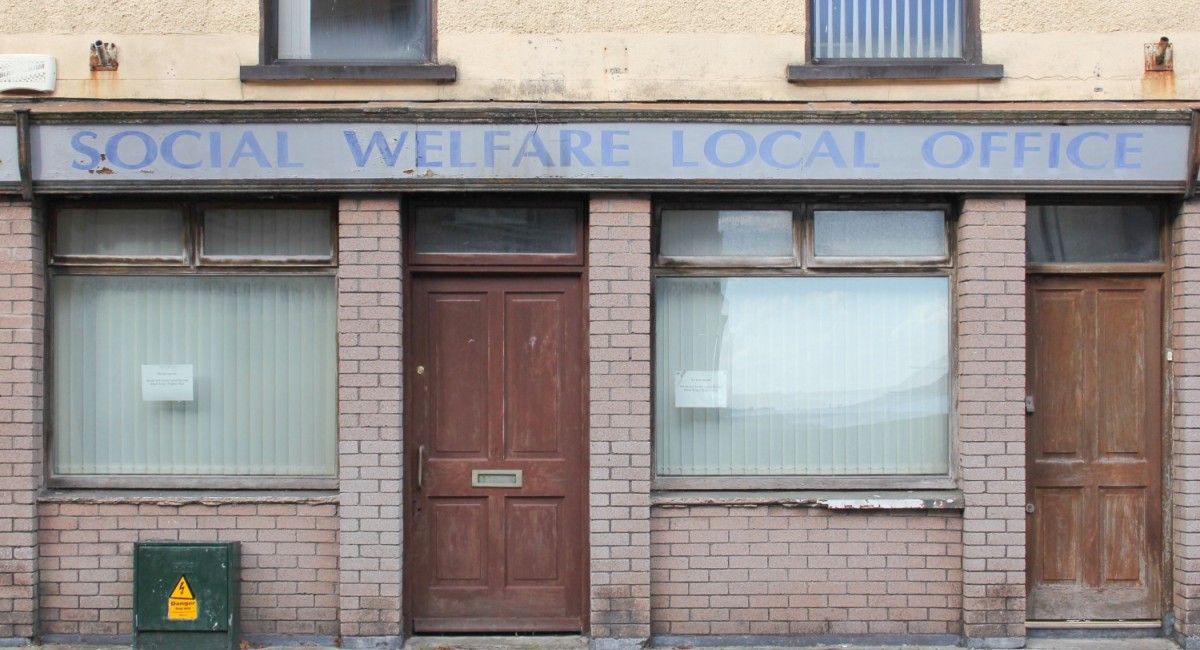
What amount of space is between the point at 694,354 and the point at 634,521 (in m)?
1.15

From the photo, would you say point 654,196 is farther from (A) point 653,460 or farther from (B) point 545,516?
(B) point 545,516

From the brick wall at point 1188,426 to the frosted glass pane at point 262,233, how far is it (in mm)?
5418

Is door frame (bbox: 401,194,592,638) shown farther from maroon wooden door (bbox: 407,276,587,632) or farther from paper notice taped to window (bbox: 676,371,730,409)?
paper notice taped to window (bbox: 676,371,730,409)

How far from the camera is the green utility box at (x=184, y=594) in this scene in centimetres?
625

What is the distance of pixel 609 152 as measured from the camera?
6297 mm

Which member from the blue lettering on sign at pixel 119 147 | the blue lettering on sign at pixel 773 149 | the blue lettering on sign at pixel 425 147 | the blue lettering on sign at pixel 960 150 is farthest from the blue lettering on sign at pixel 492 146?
the blue lettering on sign at pixel 960 150

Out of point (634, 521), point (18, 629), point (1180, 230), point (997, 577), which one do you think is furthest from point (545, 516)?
point (1180, 230)

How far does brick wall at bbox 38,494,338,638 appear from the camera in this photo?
21.2 feet

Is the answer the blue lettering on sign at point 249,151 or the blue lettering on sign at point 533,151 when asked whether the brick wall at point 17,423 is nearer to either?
the blue lettering on sign at point 249,151

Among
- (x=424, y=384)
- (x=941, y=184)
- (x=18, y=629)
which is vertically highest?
(x=941, y=184)

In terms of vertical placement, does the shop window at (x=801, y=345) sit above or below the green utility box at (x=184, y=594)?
above

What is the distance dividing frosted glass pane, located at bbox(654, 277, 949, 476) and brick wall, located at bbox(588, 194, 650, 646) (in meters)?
0.33

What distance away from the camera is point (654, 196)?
21.4ft

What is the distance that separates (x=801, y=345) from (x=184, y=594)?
4122 millimetres
